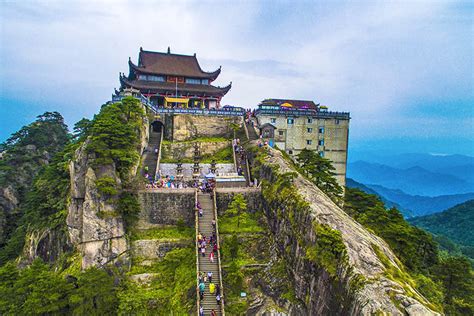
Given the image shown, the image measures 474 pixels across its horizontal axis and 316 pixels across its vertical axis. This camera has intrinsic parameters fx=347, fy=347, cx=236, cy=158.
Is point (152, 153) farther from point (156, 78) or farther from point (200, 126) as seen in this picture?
point (156, 78)

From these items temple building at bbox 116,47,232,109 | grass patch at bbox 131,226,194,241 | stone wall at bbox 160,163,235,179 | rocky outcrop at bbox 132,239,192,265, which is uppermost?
temple building at bbox 116,47,232,109

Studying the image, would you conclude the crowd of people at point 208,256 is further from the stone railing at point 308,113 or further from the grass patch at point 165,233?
the stone railing at point 308,113

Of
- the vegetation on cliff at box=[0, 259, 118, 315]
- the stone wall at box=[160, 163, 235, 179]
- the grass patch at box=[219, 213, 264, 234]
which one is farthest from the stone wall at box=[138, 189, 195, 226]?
the vegetation on cliff at box=[0, 259, 118, 315]

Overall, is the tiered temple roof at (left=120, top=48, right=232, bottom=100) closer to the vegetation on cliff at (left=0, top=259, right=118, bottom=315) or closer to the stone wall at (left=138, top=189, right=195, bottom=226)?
the stone wall at (left=138, top=189, right=195, bottom=226)

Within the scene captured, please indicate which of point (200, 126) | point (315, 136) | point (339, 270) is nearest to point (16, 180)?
point (200, 126)

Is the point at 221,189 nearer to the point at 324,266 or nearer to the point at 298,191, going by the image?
the point at 298,191

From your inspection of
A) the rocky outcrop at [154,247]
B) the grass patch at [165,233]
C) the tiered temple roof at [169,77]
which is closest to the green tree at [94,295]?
the rocky outcrop at [154,247]

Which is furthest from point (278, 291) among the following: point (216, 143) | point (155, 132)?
point (155, 132)

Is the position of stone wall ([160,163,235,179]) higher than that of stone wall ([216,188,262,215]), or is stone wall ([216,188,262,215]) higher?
stone wall ([160,163,235,179])
